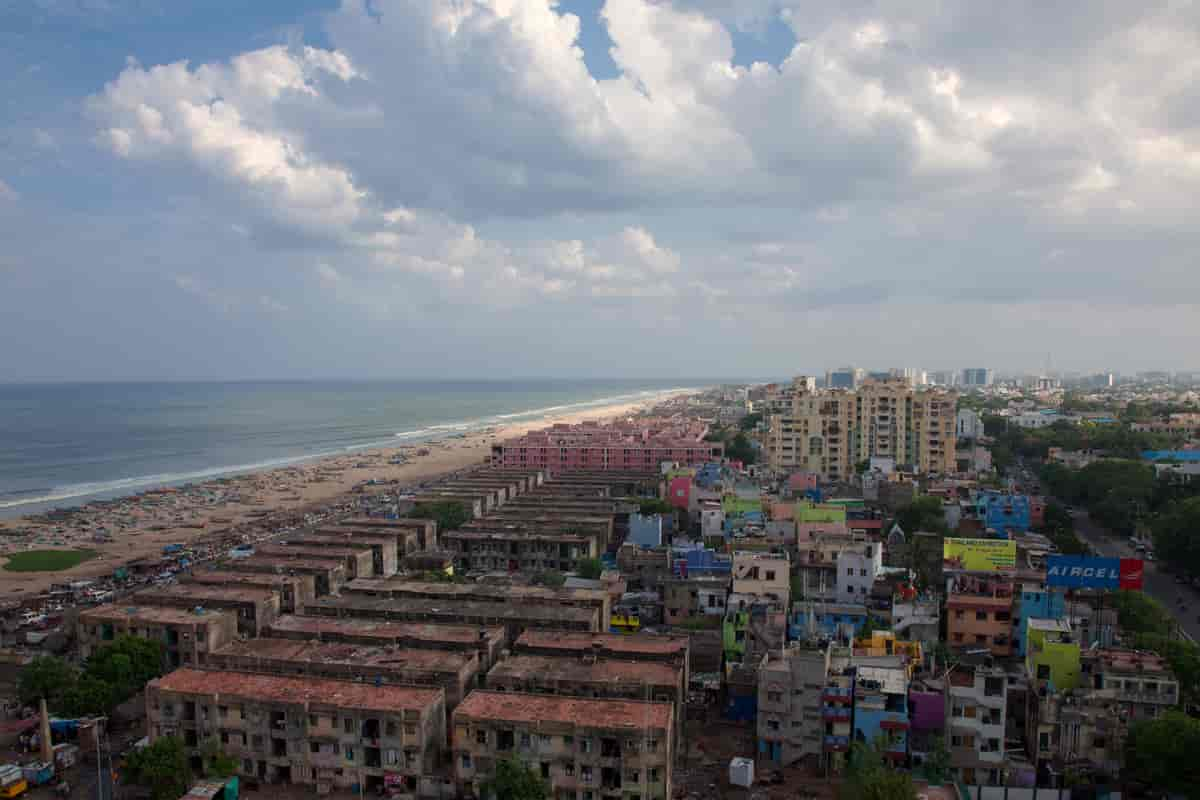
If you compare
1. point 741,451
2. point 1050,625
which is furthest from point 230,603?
point 741,451

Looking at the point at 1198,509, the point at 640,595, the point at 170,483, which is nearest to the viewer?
the point at 640,595

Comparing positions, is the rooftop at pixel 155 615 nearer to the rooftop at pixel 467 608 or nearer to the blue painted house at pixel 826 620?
the rooftop at pixel 467 608

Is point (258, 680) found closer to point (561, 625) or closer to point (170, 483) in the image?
point (561, 625)

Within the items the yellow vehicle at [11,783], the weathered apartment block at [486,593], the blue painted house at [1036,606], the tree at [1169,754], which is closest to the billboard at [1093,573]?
the blue painted house at [1036,606]

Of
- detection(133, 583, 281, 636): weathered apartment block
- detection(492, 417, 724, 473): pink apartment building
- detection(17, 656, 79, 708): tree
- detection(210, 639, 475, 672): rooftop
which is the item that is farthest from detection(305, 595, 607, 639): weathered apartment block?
detection(492, 417, 724, 473): pink apartment building

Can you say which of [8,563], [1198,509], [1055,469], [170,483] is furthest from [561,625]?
[170,483]

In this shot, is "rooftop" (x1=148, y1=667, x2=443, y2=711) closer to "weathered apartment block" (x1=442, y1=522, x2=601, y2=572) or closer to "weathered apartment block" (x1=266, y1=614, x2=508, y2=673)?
"weathered apartment block" (x1=266, y1=614, x2=508, y2=673)
